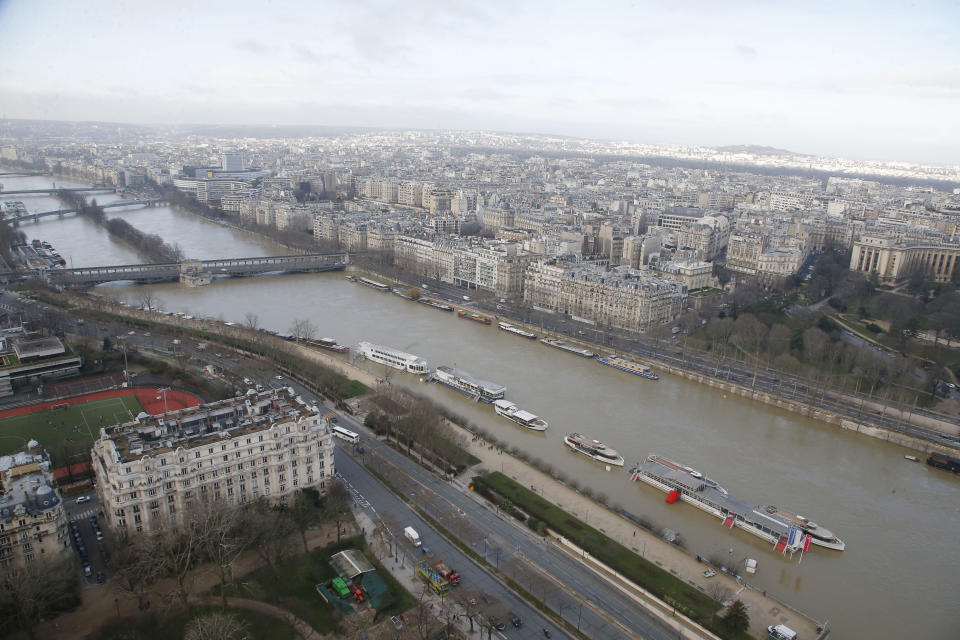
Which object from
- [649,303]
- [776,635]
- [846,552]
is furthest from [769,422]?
[776,635]

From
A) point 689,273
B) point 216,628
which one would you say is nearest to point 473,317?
point 689,273

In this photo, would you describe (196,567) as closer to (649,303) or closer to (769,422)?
(769,422)

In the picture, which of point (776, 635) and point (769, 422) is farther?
point (769, 422)

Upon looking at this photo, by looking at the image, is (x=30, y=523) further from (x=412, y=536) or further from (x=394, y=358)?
(x=394, y=358)

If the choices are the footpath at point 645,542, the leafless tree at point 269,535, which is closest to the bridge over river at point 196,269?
the footpath at point 645,542

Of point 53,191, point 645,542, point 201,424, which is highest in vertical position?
point 201,424

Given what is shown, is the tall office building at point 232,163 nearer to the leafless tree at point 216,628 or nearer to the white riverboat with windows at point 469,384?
the white riverboat with windows at point 469,384

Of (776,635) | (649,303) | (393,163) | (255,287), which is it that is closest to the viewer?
(776,635)
